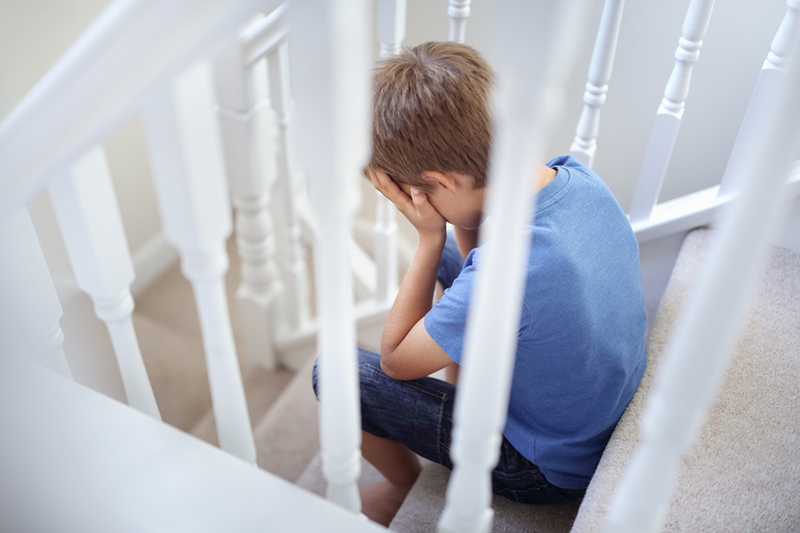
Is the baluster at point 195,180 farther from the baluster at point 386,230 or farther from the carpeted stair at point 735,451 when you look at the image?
the baluster at point 386,230

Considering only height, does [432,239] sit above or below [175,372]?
above

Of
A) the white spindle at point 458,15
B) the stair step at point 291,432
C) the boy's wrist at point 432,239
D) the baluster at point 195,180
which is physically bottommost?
the stair step at point 291,432

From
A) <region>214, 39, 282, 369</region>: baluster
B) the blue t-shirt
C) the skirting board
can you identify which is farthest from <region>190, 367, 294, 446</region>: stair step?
the blue t-shirt

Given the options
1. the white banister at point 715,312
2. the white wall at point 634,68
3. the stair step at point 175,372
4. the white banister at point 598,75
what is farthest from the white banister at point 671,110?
the stair step at point 175,372

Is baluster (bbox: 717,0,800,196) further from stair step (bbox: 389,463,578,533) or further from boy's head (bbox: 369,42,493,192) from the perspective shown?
stair step (bbox: 389,463,578,533)

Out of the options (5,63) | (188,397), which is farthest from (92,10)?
(188,397)

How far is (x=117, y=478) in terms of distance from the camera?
2.28ft

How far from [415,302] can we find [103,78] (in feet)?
1.88

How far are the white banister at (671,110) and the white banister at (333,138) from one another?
842 mm

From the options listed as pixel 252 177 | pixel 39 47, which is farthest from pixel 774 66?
pixel 39 47

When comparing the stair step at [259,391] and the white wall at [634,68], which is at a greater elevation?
the white wall at [634,68]

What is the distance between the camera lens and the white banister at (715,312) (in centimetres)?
37

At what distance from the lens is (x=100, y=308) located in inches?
28.4

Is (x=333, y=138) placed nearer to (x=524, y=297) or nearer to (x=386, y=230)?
(x=524, y=297)
